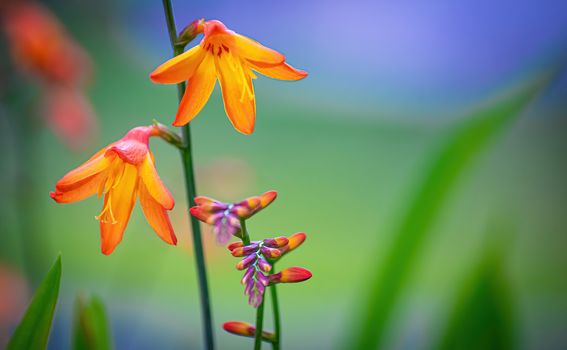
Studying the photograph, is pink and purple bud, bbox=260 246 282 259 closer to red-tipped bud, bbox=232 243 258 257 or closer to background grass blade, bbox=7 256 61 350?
red-tipped bud, bbox=232 243 258 257

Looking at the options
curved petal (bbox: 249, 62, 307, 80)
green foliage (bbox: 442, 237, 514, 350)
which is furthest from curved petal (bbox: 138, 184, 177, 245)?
green foliage (bbox: 442, 237, 514, 350)

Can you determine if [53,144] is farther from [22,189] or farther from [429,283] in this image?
[429,283]

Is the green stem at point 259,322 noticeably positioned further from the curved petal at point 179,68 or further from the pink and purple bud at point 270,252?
the curved petal at point 179,68

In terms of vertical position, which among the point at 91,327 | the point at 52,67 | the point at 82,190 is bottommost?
the point at 91,327

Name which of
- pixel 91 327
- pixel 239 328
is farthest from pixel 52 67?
pixel 239 328

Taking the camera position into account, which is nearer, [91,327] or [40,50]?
[91,327]

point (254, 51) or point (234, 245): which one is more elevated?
point (254, 51)

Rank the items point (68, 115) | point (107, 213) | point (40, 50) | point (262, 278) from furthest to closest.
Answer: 1. point (68, 115)
2. point (40, 50)
3. point (107, 213)
4. point (262, 278)

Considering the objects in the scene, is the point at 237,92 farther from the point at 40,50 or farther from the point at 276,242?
the point at 40,50

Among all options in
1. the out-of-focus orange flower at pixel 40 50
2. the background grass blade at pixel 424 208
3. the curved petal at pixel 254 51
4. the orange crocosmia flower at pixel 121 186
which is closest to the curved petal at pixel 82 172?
the orange crocosmia flower at pixel 121 186
